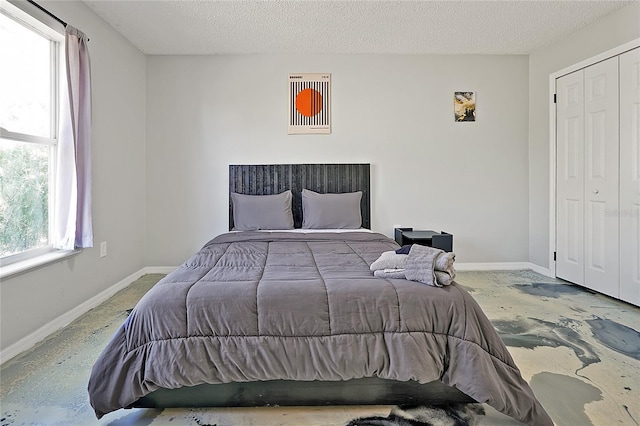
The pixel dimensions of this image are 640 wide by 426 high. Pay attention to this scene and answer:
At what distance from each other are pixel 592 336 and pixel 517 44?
3.09 m

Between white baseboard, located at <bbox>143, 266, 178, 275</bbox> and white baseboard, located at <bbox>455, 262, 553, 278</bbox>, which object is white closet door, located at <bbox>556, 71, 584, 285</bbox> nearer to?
white baseboard, located at <bbox>455, 262, 553, 278</bbox>

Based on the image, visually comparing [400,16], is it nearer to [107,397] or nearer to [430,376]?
[430,376]

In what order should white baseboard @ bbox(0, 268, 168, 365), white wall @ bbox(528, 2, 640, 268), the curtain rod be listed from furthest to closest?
white wall @ bbox(528, 2, 640, 268)
the curtain rod
white baseboard @ bbox(0, 268, 168, 365)

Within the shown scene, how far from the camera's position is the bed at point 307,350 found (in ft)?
5.04

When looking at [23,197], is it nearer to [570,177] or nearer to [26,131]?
[26,131]

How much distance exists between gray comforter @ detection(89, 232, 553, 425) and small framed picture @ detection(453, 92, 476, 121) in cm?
326

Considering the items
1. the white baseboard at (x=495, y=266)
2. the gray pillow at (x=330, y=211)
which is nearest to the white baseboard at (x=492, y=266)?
the white baseboard at (x=495, y=266)

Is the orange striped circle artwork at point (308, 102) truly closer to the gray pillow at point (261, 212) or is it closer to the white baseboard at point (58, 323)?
the gray pillow at point (261, 212)

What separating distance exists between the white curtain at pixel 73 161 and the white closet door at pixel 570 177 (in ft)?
14.6

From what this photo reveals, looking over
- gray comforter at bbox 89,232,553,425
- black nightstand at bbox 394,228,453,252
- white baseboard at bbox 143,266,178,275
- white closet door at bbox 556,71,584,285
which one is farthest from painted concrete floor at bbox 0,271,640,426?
white baseboard at bbox 143,266,178,275

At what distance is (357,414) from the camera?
1.62 m

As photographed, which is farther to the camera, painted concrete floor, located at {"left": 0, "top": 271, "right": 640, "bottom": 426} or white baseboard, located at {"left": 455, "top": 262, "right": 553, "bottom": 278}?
white baseboard, located at {"left": 455, "top": 262, "right": 553, "bottom": 278}

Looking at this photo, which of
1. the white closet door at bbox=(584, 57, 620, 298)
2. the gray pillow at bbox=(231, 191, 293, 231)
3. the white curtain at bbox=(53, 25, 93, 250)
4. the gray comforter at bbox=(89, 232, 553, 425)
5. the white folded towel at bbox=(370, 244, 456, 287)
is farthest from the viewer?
the gray pillow at bbox=(231, 191, 293, 231)

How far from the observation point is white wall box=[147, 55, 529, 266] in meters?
4.27
